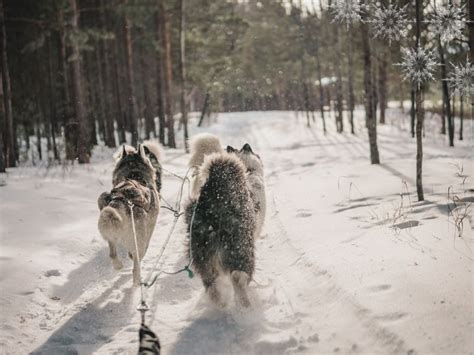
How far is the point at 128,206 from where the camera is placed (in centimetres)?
476

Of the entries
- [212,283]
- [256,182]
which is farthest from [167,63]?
[212,283]

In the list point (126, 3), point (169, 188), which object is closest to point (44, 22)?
point (126, 3)

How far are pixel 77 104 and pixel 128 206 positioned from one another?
958cm

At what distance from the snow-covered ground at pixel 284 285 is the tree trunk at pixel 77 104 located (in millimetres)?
5227

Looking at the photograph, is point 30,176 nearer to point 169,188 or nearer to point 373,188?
point 169,188

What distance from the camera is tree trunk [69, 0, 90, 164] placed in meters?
13.0

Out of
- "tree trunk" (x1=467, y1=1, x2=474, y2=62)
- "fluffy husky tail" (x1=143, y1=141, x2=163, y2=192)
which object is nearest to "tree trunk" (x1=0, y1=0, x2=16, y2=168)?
"fluffy husky tail" (x1=143, y1=141, x2=163, y2=192)

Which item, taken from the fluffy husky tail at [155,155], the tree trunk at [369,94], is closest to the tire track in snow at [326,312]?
the fluffy husky tail at [155,155]

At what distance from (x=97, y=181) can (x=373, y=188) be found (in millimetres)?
6692

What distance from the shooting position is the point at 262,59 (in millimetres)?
47469

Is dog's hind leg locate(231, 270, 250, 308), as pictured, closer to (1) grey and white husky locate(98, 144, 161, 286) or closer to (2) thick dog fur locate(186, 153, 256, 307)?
(2) thick dog fur locate(186, 153, 256, 307)

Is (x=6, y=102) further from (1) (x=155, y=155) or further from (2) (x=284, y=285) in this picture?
(2) (x=284, y=285)

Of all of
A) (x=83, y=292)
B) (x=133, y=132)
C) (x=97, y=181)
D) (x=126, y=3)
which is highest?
(x=126, y=3)

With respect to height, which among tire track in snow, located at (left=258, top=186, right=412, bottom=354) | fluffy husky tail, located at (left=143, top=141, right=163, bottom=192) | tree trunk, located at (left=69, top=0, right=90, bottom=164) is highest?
tree trunk, located at (left=69, top=0, right=90, bottom=164)
